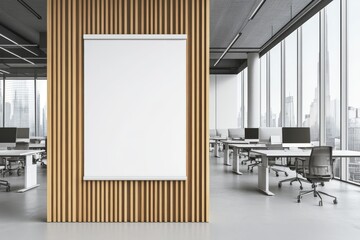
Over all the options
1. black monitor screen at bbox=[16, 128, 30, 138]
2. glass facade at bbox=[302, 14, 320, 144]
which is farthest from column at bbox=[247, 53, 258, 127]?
black monitor screen at bbox=[16, 128, 30, 138]

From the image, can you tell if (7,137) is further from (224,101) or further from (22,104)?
(224,101)

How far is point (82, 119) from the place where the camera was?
16.3 ft

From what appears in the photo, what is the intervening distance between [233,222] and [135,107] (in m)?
2.18

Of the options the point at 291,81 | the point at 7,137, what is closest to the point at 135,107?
the point at 7,137

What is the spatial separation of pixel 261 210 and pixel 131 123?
262cm

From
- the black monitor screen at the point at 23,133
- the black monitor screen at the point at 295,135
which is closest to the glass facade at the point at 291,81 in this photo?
the black monitor screen at the point at 295,135

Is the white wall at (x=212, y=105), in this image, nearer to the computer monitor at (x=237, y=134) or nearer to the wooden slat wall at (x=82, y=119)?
the computer monitor at (x=237, y=134)

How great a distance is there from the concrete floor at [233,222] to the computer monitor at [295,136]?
1.16 m

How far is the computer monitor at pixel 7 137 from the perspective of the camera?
7863 millimetres

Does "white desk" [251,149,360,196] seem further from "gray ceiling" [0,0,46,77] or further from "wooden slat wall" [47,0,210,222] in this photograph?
"gray ceiling" [0,0,46,77]

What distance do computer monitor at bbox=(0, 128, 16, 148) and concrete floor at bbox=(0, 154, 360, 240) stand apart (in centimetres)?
120

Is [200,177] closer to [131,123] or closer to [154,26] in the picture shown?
[131,123]

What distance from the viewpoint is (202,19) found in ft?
A: 16.3

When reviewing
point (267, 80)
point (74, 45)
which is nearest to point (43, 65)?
point (267, 80)
